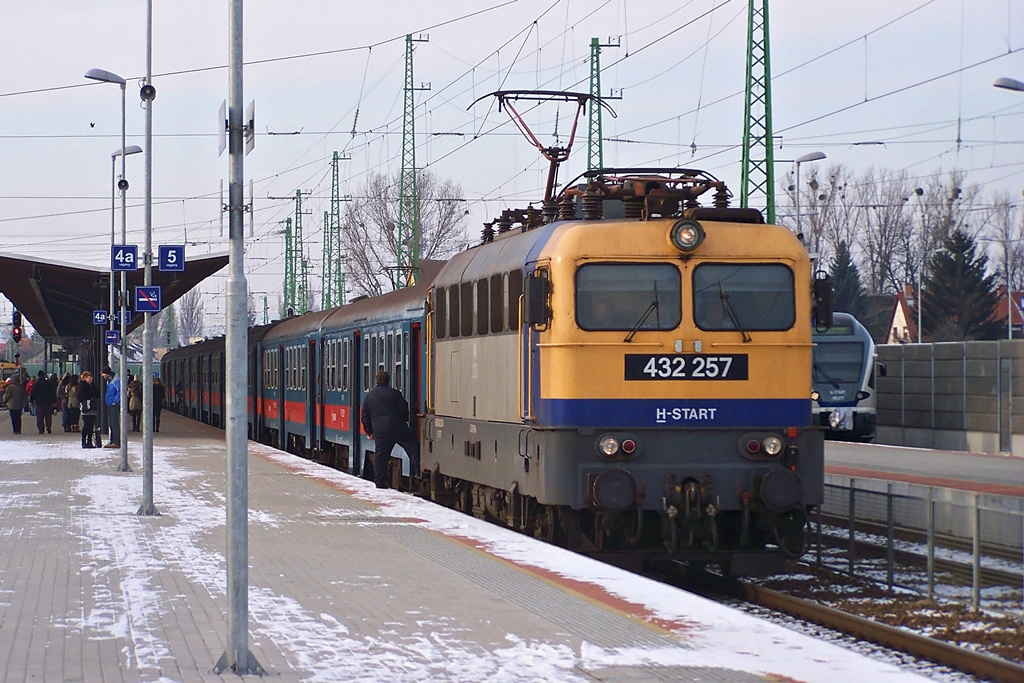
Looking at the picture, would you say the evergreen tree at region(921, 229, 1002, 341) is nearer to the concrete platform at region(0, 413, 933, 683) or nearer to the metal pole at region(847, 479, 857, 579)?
the metal pole at region(847, 479, 857, 579)

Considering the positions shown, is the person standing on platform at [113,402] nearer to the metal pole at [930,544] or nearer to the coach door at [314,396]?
the coach door at [314,396]

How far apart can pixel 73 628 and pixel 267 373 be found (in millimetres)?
28604

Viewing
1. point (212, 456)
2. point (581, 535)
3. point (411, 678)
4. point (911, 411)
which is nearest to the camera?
point (411, 678)

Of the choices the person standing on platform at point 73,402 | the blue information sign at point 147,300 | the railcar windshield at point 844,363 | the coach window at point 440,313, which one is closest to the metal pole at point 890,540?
the coach window at point 440,313

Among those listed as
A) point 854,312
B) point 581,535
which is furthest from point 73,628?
point 854,312

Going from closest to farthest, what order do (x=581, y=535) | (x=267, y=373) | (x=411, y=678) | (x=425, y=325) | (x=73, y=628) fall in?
(x=411, y=678) → (x=73, y=628) → (x=581, y=535) → (x=425, y=325) → (x=267, y=373)

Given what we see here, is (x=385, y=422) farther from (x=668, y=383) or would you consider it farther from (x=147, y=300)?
(x=668, y=383)

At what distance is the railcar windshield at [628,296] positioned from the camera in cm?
1290

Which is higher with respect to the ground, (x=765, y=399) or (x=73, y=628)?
(x=765, y=399)

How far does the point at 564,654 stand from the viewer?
320 inches

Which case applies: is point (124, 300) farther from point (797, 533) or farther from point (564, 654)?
point (564, 654)

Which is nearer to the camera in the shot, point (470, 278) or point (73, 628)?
point (73, 628)

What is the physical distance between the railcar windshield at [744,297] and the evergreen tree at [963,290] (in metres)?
55.3

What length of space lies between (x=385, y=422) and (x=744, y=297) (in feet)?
25.1
